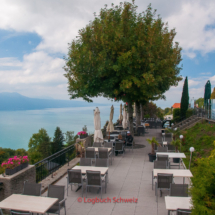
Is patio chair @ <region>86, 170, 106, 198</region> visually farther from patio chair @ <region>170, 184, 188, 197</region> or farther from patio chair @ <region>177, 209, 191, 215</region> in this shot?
patio chair @ <region>177, 209, 191, 215</region>

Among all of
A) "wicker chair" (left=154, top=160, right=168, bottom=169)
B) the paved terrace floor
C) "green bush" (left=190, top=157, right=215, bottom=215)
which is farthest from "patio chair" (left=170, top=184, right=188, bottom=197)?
"green bush" (left=190, top=157, right=215, bottom=215)

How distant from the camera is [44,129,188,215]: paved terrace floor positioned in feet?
20.1

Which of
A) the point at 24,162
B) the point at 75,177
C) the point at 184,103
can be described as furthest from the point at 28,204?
the point at 184,103

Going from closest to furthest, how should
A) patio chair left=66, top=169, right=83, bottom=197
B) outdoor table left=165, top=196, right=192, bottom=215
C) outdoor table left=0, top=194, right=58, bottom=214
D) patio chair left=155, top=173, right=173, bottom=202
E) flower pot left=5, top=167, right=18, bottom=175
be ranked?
outdoor table left=0, top=194, right=58, bottom=214, outdoor table left=165, top=196, right=192, bottom=215, flower pot left=5, top=167, right=18, bottom=175, patio chair left=155, top=173, right=173, bottom=202, patio chair left=66, top=169, right=83, bottom=197

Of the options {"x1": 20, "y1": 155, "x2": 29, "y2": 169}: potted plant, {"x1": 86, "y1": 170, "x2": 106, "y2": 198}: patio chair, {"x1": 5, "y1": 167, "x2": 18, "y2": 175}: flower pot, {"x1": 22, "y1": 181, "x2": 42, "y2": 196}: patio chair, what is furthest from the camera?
{"x1": 86, "y1": 170, "x2": 106, "y2": 198}: patio chair

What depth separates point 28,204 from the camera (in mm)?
4828

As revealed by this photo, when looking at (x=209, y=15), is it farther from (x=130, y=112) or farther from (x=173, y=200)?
(x=173, y=200)

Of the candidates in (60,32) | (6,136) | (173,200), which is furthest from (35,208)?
(6,136)

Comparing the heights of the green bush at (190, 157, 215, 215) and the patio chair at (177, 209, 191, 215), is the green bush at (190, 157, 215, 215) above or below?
above

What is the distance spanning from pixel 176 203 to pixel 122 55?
29.8 ft

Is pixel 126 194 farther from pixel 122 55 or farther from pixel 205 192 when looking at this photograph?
pixel 122 55

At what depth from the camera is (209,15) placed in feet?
48.6

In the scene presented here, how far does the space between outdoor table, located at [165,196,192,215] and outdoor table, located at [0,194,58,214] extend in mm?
2591

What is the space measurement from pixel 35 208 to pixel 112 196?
10.5 feet
